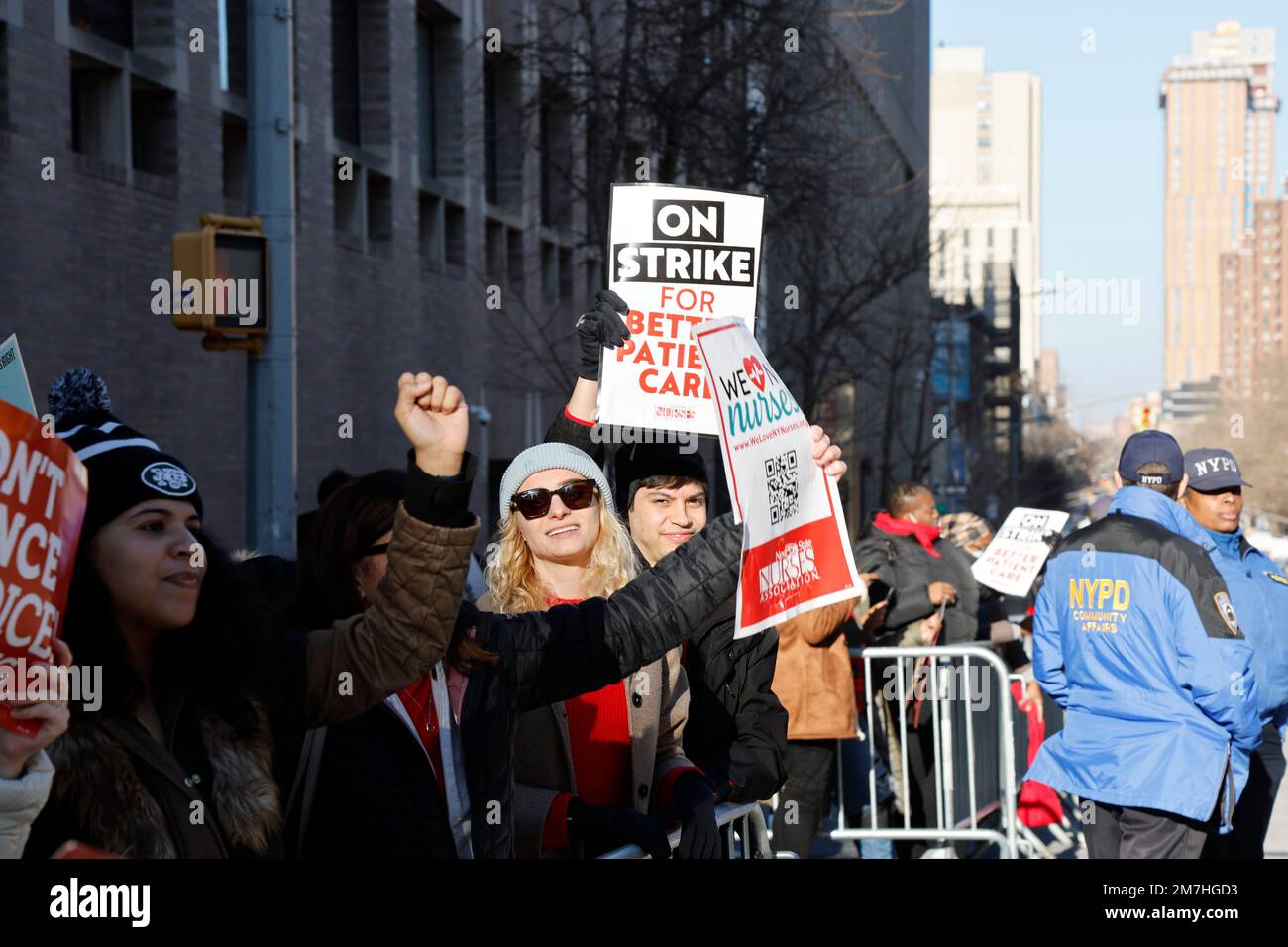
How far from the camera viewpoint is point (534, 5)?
23.8 m

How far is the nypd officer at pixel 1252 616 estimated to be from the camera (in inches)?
284

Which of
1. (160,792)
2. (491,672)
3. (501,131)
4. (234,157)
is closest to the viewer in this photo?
(160,792)

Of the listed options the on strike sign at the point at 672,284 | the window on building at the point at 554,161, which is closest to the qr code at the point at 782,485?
the on strike sign at the point at 672,284

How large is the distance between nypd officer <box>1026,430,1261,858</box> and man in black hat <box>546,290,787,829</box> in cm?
172

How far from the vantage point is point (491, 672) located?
3.86 metres

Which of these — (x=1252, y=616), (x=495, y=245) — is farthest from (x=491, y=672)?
(x=495, y=245)

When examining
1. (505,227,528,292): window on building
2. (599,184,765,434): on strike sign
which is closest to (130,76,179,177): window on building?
(599,184,765,434): on strike sign

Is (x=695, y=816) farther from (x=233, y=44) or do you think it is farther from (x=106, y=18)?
(x=233, y=44)

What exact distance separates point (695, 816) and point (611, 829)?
35cm

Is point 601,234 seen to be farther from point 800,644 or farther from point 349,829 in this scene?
point 349,829

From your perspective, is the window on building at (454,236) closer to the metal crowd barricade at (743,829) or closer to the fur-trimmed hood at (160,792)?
the metal crowd barricade at (743,829)

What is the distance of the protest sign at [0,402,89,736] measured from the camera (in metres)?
2.74

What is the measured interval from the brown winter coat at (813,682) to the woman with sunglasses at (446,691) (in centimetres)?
417
